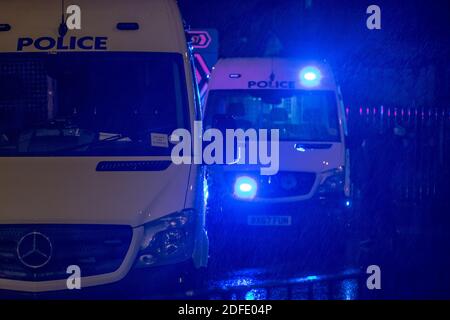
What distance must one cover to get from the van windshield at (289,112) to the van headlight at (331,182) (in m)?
0.45

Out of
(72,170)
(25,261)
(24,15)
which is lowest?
(25,261)

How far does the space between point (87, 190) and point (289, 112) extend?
18.0 feet

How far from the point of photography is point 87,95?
22.7 ft

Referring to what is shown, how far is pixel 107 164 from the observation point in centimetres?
629

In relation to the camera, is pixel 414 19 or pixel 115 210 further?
pixel 414 19

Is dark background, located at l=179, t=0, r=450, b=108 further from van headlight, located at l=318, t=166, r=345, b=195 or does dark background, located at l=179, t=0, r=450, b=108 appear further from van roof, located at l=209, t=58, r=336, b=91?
van headlight, located at l=318, t=166, r=345, b=195

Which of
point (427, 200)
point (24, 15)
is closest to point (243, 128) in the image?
point (24, 15)

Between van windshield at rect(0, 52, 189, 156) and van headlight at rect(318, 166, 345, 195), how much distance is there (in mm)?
4095

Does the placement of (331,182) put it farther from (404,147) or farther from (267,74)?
(404,147)

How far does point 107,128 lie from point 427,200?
427 inches

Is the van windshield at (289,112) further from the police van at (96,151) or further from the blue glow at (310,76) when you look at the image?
the police van at (96,151)

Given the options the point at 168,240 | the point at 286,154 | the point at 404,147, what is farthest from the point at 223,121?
the point at 404,147

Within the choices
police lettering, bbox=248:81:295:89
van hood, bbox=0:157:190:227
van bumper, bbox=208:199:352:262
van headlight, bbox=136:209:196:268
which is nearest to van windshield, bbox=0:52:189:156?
van hood, bbox=0:157:190:227
